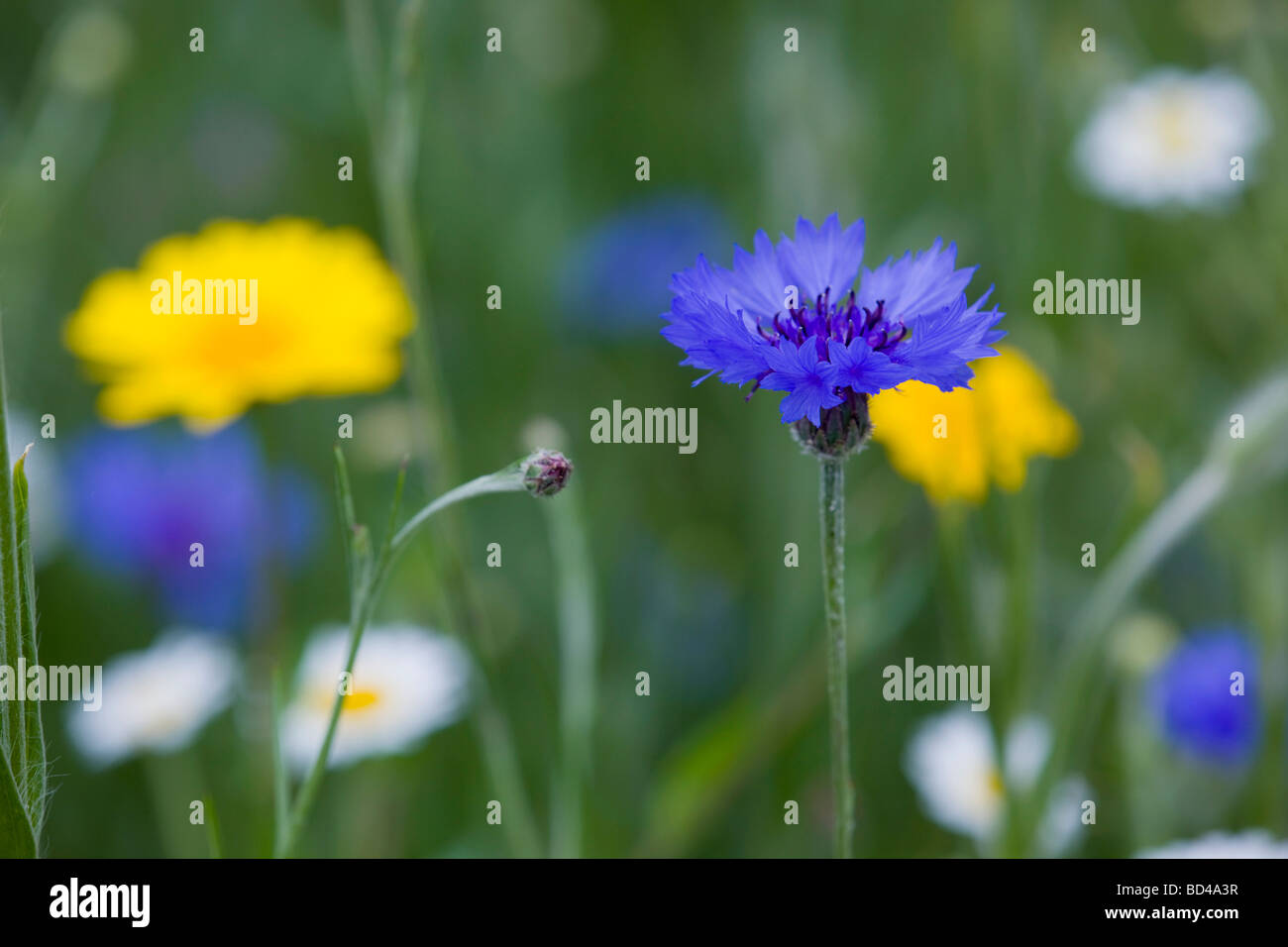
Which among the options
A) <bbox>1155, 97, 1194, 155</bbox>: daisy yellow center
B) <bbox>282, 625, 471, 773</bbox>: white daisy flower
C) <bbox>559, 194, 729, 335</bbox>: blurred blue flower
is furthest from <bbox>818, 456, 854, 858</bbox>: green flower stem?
<bbox>559, 194, 729, 335</bbox>: blurred blue flower

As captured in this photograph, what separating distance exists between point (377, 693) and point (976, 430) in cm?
65

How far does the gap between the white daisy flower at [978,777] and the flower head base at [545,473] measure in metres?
0.52

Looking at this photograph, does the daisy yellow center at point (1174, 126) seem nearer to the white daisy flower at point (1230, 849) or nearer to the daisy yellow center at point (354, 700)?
the white daisy flower at point (1230, 849)

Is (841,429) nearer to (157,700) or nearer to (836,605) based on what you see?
(836,605)

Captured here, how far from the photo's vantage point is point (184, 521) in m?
1.75

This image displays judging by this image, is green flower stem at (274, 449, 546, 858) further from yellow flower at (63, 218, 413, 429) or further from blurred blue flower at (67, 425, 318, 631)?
blurred blue flower at (67, 425, 318, 631)

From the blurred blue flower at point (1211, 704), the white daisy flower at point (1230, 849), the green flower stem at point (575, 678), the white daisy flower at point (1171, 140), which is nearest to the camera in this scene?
the white daisy flower at point (1230, 849)

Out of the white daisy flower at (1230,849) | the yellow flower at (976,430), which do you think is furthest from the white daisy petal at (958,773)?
the yellow flower at (976,430)

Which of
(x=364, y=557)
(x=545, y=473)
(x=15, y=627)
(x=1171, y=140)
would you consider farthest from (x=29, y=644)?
(x=1171, y=140)

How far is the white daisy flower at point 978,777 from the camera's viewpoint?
1.11 meters

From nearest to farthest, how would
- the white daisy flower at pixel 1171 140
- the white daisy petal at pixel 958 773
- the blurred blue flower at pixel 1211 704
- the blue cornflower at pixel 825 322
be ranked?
the blue cornflower at pixel 825 322
the white daisy petal at pixel 958 773
the blurred blue flower at pixel 1211 704
the white daisy flower at pixel 1171 140

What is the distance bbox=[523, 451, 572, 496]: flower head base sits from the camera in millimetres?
679

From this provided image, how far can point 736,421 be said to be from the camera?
6.17 feet
